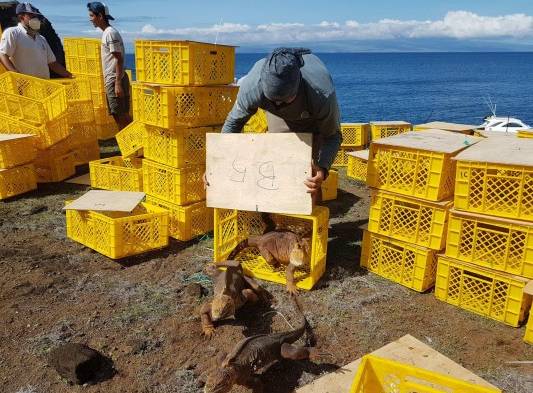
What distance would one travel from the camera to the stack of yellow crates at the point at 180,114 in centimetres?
538

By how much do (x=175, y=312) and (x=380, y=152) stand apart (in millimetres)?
2783

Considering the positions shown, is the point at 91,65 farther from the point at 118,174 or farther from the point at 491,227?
the point at 491,227

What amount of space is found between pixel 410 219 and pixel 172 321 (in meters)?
2.72

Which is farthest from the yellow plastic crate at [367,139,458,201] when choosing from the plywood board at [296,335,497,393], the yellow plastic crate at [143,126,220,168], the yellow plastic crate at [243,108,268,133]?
the yellow plastic crate at [243,108,268,133]

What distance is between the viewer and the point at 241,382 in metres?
3.20

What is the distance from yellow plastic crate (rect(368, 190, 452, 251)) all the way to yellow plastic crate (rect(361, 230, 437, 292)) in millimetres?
87

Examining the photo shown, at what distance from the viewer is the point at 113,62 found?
8.09 m

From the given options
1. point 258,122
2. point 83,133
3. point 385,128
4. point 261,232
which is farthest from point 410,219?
point 83,133

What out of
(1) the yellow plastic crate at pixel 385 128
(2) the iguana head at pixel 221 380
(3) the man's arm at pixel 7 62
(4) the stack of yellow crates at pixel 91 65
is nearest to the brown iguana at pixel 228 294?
(2) the iguana head at pixel 221 380

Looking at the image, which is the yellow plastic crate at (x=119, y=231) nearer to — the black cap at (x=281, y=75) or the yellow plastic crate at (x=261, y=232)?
the yellow plastic crate at (x=261, y=232)

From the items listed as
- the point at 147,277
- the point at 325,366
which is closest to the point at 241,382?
the point at 325,366

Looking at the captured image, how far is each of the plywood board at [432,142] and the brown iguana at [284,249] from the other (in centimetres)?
141

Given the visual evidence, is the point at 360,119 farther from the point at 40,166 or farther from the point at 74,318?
the point at 74,318

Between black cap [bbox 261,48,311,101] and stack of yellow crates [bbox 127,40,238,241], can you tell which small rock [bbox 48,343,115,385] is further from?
black cap [bbox 261,48,311,101]
